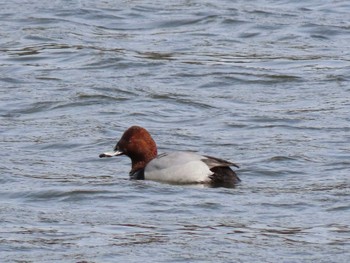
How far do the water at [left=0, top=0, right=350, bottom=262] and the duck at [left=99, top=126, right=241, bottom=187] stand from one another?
0.65 ft

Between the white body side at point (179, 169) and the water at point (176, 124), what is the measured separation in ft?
0.73

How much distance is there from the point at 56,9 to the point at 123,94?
5.92 m

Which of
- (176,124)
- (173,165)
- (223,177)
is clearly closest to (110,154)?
(173,165)

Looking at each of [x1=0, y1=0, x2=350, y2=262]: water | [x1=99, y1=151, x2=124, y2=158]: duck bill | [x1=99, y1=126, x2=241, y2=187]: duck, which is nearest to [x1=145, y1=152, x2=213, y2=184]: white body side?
[x1=99, y1=126, x2=241, y2=187]: duck

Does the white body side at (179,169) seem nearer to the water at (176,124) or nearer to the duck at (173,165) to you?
the duck at (173,165)

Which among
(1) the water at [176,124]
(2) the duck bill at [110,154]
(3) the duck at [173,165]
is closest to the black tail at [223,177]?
(3) the duck at [173,165]

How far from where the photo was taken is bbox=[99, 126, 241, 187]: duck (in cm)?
1215

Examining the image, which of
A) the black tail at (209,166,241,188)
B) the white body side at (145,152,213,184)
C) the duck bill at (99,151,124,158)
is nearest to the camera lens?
the black tail at (209,166,241,188)

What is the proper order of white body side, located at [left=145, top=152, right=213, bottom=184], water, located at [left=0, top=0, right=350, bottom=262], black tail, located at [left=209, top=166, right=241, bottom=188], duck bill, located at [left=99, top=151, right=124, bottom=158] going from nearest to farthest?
water, located at [left=0, top=0, right=350, bottom=262], black tail, located at [left=209, top=166, right=241, bottom=188], white body side, located at [left=145, top=152, right=213, bottom=184], duck bill, located at [left=99, top=151, right=124, bottom=158]

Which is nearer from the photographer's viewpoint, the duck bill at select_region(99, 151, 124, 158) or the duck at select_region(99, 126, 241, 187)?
the duck at select_region(99, 126, 241, 187)

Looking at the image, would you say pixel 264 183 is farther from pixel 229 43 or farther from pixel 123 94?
pixel 229 43

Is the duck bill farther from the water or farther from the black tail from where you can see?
the black tail

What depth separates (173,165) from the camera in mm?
12336

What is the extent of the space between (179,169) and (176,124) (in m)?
3.07
